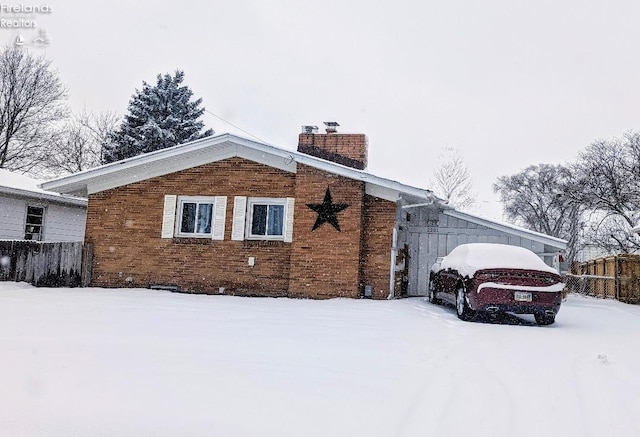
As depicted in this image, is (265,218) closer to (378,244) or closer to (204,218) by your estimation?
(204,218)

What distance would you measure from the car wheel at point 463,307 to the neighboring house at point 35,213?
13.4 meters

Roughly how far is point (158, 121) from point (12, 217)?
1665 centimetres

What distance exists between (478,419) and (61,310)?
663cm

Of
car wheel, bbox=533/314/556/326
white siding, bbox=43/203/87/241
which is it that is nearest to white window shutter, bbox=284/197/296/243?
car wheel, bbox=533/314/556/326

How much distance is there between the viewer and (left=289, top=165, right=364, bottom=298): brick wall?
38.4 ft

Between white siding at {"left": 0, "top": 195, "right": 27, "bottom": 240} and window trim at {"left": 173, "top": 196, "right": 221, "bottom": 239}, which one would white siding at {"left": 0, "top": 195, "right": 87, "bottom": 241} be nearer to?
white siding at {"left": 0, "top": 195, "right": 27, "bottom": 240}

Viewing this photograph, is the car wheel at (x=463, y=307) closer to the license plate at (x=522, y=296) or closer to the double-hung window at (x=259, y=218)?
the license plate at (x=522, y=296)

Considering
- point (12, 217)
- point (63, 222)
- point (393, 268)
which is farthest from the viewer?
point (63, 222)

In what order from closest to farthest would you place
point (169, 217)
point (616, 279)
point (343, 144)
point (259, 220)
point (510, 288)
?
point (510, 288) → point (259, 220) → point (169, 217) → point (343, 144) → point (616, 279)

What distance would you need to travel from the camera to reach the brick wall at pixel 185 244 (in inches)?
490

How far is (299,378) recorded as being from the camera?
14.0 feet

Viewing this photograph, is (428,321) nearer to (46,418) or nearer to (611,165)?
(46,418)

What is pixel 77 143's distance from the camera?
125 ft

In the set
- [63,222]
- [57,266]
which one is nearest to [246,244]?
[57,266]
